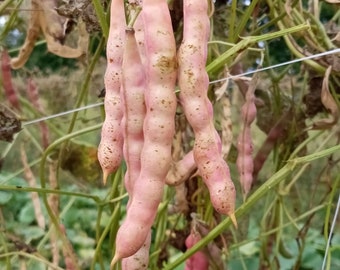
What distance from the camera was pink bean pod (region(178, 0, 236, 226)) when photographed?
0.59 meters

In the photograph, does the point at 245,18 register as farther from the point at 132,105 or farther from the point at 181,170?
the point at 132,105

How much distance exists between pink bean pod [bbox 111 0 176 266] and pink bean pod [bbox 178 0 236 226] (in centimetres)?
1

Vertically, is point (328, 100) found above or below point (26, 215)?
above

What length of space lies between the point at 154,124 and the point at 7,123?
466 millimetres

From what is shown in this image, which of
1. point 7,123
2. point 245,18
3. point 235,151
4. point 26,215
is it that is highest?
point 245,18

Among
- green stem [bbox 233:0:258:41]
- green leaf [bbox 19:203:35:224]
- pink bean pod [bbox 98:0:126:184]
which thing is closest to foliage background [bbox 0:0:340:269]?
green stem [bbox 233:0:258:41]

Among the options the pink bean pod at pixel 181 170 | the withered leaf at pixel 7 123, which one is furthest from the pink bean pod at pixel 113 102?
the withered leaf at pixel 7 123

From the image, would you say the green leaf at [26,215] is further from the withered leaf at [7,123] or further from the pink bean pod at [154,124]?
the pink bean pod at [154,124]

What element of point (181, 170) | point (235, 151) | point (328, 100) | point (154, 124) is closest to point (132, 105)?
point (154, 124)

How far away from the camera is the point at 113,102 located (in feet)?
2.14

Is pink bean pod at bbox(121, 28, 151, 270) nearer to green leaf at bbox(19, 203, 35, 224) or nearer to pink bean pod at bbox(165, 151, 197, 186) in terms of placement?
pink bean pod at bbox(165, 151, 197, 186)

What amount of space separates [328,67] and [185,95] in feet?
1.36

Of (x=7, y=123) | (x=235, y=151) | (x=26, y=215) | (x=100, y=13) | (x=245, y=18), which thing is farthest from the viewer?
(x=26, y=215)

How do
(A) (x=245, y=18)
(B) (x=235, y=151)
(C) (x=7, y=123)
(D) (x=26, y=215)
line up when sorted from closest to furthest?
(A) (x=245, y=18) < (C) (x=7, y=123) < (B) (x=235, y=151) < (D) (x=26, y=215)
